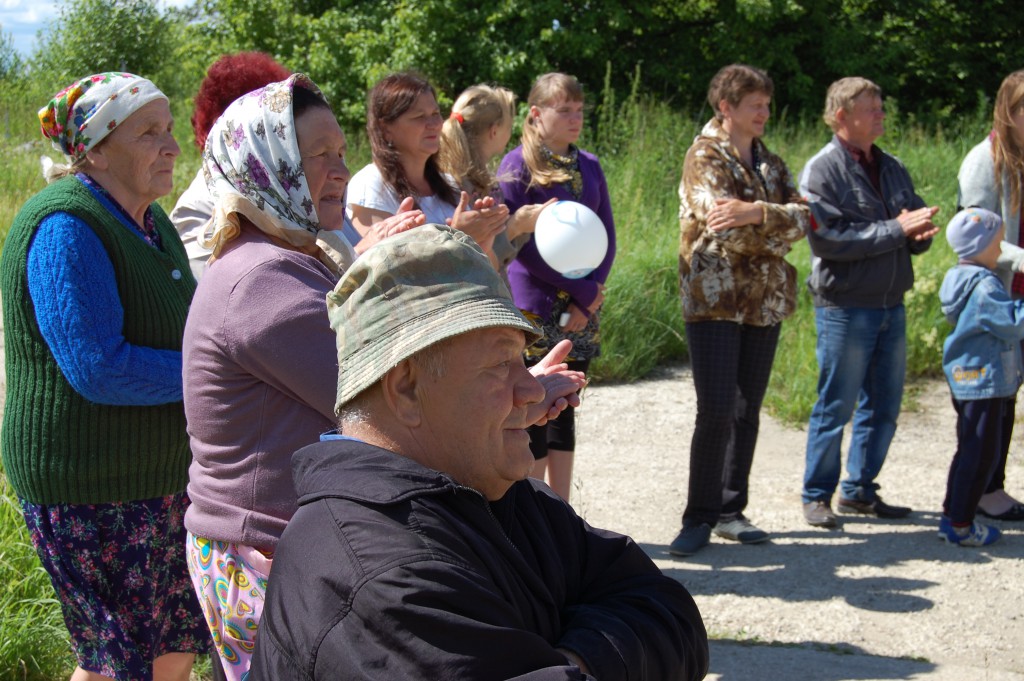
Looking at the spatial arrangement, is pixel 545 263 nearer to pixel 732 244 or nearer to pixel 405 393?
pixel 732 244

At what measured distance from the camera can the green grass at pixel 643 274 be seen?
11.8ft

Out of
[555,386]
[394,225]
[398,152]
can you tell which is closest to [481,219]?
[394,225]

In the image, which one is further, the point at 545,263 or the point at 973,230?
the point at 973,230

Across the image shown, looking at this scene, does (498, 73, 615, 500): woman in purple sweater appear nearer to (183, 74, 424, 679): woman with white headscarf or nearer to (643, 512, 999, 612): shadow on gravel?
(643, 512, 999, 612): shadow on gravel

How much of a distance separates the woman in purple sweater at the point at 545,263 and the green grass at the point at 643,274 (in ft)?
6.94

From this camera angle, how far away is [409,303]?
165 cm

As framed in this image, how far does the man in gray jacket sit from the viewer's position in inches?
203

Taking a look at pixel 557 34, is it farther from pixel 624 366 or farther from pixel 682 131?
pixel 624 366

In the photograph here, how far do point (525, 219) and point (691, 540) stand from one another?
177cm

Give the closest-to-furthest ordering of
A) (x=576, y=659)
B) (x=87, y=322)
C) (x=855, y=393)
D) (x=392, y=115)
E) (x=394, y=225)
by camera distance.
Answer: (x=576, y=659)
(x=394, y=225)
(x=87, y=322)
(x=392, y=115)
(x=855, y=393)

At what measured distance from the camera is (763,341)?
4.97 m

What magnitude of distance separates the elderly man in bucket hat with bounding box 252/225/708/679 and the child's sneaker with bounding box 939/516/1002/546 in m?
3.79

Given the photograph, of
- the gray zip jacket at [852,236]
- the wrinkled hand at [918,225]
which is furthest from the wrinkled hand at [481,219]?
the wrinkled hand at [918,225]

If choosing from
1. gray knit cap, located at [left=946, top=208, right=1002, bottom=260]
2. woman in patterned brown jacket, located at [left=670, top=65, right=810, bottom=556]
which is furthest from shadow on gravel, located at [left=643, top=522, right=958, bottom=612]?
gray knit cap, located at [left=946, top=208, right=1002, bottom=260]
